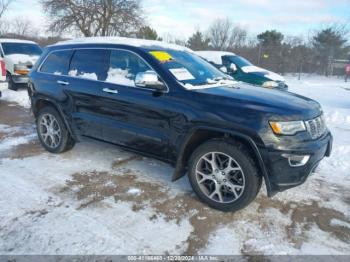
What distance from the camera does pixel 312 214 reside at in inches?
139

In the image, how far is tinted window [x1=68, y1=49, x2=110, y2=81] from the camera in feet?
14.0

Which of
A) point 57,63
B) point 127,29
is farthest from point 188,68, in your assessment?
point 127,29

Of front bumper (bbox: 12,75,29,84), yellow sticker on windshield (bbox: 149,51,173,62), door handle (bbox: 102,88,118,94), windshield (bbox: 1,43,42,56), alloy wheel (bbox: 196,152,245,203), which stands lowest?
alloy wheel (bbox: 196,152,245,203)

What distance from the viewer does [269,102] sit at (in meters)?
3.27

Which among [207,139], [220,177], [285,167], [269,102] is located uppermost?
[269,102]

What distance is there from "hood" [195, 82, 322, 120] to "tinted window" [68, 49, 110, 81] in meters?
1.49

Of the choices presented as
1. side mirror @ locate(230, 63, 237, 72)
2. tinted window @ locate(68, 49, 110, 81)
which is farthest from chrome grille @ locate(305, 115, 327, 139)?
side mirror @ locate(230, 63, 237, 72)

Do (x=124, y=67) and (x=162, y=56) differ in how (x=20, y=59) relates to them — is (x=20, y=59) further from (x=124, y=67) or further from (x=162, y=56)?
(x=162, y=56)

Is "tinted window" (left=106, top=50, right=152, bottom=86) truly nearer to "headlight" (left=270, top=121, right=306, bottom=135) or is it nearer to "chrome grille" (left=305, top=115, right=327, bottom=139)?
"headlight" (left=270, top=121, right=306, bottom=135)

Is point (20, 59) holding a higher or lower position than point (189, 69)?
higher

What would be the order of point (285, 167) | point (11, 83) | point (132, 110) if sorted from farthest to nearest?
point (11, 83)
point (132, 110)
point (285, 167)

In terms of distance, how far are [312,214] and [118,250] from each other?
2.18 meters

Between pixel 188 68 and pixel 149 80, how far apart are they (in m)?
0.73

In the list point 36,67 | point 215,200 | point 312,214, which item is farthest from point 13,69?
point 312,214
